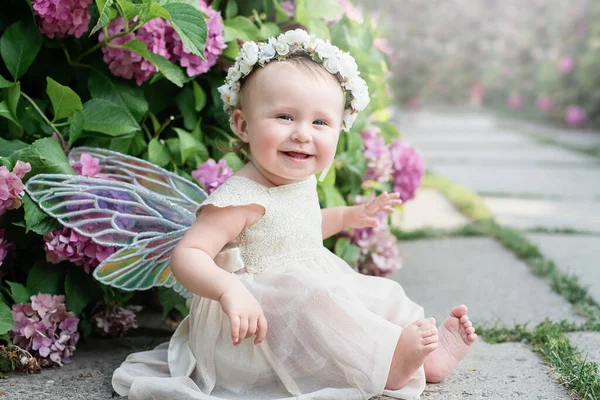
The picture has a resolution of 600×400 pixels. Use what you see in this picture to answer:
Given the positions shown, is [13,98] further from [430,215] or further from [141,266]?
[430,215]

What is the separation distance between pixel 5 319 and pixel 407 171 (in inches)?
62.2

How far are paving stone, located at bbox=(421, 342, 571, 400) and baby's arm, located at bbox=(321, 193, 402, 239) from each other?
0.45 meters

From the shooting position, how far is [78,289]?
6.78 feet

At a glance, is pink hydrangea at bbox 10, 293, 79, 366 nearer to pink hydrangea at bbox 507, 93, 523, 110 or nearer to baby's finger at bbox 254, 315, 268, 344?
baby's finger at bbox 254, 315, 268, 344

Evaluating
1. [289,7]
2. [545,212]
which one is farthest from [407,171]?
[545,212]

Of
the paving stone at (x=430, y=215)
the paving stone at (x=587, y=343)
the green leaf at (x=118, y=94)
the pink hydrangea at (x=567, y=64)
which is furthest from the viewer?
the pink hydrangea at (x=567, y=64)

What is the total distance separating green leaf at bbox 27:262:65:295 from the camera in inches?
79.0

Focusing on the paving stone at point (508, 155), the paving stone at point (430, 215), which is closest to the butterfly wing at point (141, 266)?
the paving stone at point (430, 215)

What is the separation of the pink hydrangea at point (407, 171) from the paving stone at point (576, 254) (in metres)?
0.69

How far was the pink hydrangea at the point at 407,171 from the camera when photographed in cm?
291

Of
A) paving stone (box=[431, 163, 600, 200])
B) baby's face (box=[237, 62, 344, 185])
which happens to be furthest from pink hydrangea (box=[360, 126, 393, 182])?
paving stone (box=[431, 163, 600, 200])

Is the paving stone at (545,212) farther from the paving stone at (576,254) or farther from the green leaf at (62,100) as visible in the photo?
the green leaf at (62,100)

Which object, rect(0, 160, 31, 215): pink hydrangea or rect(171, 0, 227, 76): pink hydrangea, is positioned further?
rect(171, 0, 227, 76): pink hydrangea

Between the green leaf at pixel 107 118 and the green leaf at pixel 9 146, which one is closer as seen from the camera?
the green leaf at pixel 9 146
